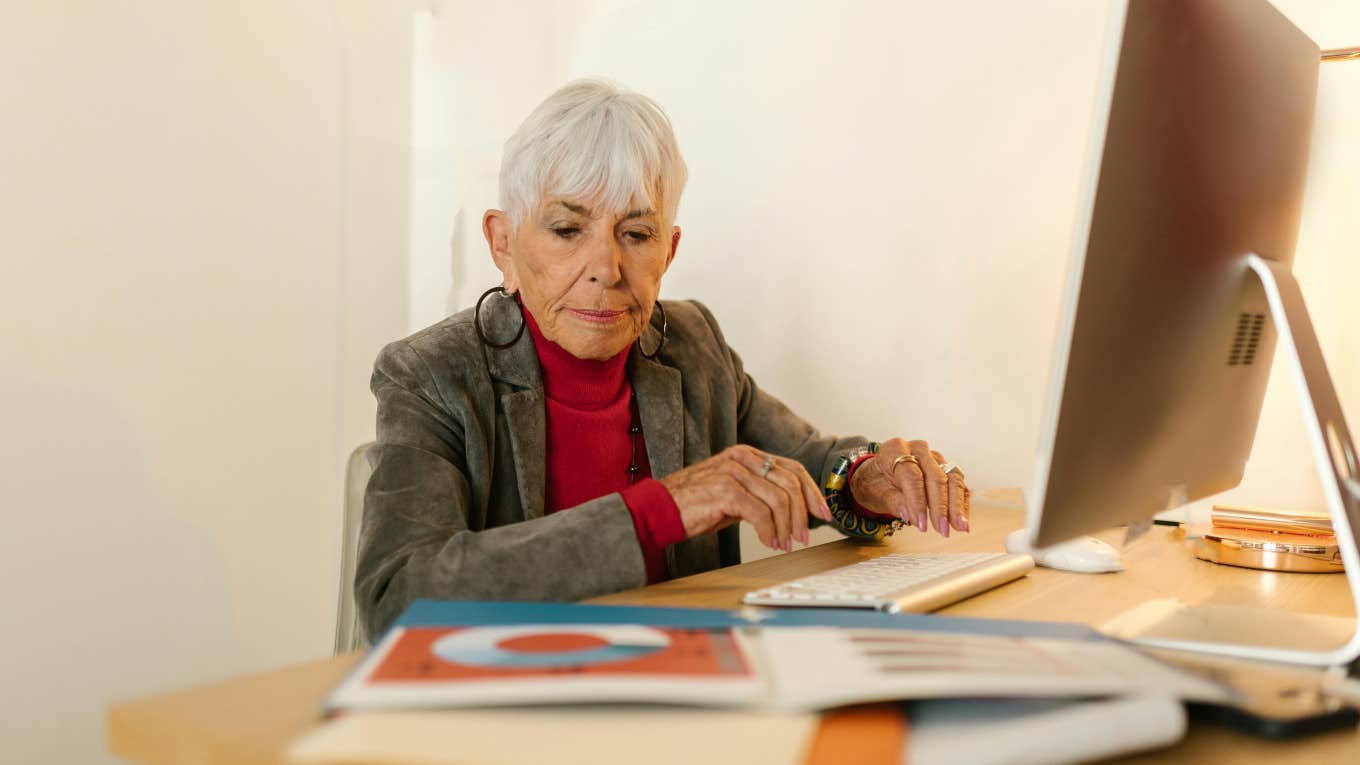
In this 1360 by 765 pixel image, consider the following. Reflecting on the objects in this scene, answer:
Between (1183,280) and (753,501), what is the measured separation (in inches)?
17.9

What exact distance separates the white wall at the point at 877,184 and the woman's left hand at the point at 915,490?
616mm

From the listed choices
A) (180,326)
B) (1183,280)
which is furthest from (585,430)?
(1183,280)

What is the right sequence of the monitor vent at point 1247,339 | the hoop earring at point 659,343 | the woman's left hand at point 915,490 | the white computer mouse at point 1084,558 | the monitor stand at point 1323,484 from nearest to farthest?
1. the monitor stand at point 1323,484
2. the monitor vent at point 1247,339
3. the white computer mouse at point 1084,558
4. the woman's left hand at point 915,490
5. the hoop earring at point 659,343

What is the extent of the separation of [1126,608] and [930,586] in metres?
0.19

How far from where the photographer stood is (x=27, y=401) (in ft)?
5.35

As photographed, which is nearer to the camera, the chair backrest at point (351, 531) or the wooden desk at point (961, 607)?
the wooden desk at point (961, 607)

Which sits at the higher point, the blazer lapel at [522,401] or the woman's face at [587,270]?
the woman's face at [587,270]

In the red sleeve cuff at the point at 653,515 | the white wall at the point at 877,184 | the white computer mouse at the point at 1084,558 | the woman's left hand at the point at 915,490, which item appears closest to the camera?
the red sleeve cuff at the point at 653,515

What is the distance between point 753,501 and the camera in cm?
112

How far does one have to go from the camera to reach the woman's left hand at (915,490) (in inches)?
53.7

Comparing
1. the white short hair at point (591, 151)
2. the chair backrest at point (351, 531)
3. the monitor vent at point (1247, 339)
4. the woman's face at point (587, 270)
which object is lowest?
the chair backrest at point (351, 531)

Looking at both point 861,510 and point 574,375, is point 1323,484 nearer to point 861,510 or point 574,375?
point 861,510

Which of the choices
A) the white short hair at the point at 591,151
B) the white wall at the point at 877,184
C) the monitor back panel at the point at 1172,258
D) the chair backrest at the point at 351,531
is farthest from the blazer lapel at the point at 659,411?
the monitor back panel at the point at 1172,258

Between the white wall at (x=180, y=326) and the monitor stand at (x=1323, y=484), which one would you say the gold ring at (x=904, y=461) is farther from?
the white wall at (x=180, y=326)
